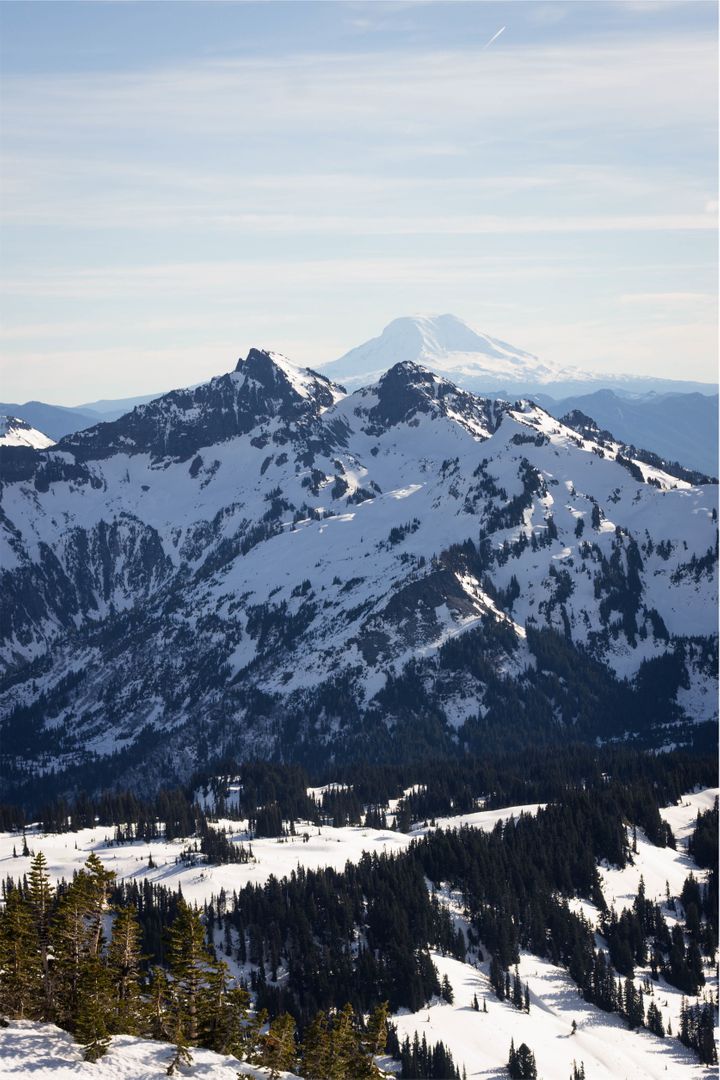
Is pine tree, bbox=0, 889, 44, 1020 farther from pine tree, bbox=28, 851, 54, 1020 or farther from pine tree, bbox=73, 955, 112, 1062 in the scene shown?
pine tree, bbox=73, 955, 112, 1062

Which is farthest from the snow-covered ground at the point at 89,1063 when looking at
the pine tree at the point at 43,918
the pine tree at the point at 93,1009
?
the pine tree at the point at 43,918

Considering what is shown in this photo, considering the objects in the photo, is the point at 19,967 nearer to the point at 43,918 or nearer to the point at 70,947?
the point at 70,947

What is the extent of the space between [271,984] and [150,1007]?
9926 centimetres

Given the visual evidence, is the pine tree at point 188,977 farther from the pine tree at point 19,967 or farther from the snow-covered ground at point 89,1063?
the pine tree at point 19,967

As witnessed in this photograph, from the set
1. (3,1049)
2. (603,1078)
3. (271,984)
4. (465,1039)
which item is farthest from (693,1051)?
(3,1049)

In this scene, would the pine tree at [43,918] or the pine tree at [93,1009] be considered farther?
the pine tree at [43,918]

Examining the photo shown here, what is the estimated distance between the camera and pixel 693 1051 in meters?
199

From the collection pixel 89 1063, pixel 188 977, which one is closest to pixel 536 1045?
pixel 188 977

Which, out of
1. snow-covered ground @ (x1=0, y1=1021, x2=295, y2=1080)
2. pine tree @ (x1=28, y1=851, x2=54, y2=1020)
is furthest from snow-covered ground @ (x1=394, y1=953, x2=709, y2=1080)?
pine tree @ (x1=28, y1=851, x2=54, y2=1020)

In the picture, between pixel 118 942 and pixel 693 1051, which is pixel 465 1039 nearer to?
pixel 693 1051

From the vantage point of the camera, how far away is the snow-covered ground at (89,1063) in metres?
92.8

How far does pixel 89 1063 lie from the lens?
94.8 meters

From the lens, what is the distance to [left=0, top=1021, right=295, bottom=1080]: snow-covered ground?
92750mm

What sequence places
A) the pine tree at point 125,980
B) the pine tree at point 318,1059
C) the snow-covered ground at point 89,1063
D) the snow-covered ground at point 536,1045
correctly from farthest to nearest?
the snow-covered ground at point 536,1045
the pine tree at point 318,1059
the pine tree at point 125,980
the snow-covered ground at point 89,1063
